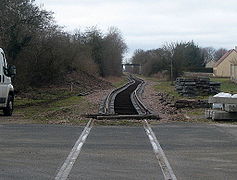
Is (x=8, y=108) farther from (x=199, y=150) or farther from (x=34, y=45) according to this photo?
(x=34, y=45)

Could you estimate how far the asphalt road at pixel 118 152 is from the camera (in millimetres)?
8227

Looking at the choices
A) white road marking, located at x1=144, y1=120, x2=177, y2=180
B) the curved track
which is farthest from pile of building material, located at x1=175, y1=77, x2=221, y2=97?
white road marking, located at x1=144, y1=120, x2=177, y2=180

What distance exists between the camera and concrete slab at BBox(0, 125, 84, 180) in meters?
8.29

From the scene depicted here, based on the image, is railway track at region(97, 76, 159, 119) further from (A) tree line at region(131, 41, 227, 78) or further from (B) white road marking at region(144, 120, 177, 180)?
(A) tree line at region(131, 41, 227, 78)

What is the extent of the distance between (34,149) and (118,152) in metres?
1.97

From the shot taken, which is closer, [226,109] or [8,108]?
[226,109]

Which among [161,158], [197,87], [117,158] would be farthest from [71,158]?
[197,87]

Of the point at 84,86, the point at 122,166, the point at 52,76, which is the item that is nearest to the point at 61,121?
the point at 122,166

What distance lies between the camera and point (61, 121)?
17406 mm

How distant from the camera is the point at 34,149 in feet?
35.6

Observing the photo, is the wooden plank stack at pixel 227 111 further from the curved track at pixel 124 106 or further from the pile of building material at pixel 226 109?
the curved track at pixel 124 106

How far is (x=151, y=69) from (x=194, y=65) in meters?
19.3

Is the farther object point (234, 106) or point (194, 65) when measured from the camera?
point (194, 65)

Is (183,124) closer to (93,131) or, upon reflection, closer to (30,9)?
(93,131)
